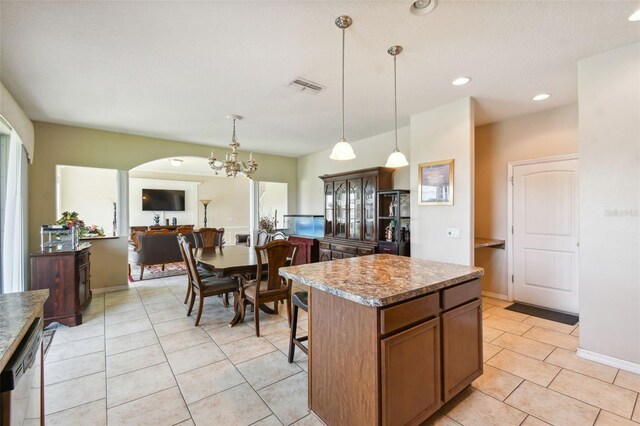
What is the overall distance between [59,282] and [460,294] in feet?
13.6

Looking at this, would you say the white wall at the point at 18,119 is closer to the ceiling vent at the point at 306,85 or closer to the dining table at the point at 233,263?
the dining table at the point at 233,263

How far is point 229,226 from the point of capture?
9.70 meters

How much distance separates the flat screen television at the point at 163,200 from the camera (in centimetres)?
845

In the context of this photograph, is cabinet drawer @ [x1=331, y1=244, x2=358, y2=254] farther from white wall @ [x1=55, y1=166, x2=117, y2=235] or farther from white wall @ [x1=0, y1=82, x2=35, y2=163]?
white wall @ [x1=55, y1=166, x2=117, y2=235]

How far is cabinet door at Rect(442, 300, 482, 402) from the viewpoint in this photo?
1.76 m

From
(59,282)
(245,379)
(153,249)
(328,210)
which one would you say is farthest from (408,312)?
(153,249)

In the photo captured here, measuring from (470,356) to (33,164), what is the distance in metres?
→ 5.72

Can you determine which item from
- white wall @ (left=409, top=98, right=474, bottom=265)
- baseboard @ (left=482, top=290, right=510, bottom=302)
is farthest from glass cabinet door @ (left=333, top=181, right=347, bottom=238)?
baseboard @ (left=482, top=290, right=510, bottom=302)

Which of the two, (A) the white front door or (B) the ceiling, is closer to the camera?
(B) the ceiling

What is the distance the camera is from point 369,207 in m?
4.62

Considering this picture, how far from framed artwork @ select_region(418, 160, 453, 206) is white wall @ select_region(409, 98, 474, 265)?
5 cm

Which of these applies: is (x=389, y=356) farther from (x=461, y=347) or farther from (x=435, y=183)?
(x=435, y=183)

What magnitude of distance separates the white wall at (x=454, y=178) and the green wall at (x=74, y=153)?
408 cm

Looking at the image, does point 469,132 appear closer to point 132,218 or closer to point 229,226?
point 229,226
